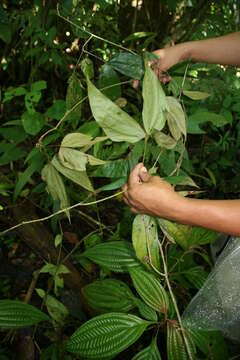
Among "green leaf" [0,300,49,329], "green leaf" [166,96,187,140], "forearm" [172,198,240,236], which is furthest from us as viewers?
"green leaf" [0,300,49,329]

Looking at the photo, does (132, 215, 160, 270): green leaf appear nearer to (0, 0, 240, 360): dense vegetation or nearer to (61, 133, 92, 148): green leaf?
(0, 0, 240, 360): dense vegetation

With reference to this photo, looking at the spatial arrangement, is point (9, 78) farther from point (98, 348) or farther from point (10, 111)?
point (98, 348)

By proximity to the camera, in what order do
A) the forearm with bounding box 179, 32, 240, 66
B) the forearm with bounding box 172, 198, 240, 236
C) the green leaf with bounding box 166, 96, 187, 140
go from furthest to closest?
the forearm with bounding box 179, 32, 240, 66, the green leaf with bounding box 166, 96, 187, 140, the forearm with bounding box 172, 198, 240, 236

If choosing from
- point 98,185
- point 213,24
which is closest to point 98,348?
point 98,185

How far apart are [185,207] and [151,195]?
0.06 m

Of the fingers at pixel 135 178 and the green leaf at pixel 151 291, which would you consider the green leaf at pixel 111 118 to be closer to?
the fingers at pixel 135 178

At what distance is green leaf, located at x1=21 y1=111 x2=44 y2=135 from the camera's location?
0.97 m

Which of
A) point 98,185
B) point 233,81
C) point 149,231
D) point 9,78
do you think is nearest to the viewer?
point 149,231

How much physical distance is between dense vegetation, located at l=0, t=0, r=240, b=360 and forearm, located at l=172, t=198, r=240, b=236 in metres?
0.08

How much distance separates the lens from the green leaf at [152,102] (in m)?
0.63

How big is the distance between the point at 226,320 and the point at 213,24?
138cm

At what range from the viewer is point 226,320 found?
3.12 feet

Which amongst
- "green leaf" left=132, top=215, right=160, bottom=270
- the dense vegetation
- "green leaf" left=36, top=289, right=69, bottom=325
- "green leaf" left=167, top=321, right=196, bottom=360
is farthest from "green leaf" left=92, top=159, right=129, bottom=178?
"green leaf" left=36, top=289, right=69, bottom=325

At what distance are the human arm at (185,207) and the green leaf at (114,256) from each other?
0.94ft
